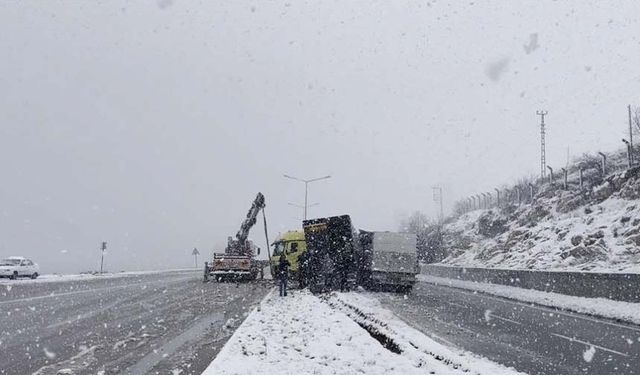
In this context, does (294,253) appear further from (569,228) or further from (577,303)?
(569,228)

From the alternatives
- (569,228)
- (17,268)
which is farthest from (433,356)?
(17,268)

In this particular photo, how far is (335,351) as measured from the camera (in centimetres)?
961

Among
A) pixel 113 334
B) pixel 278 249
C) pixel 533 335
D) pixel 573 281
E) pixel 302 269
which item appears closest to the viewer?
pixel 113 334

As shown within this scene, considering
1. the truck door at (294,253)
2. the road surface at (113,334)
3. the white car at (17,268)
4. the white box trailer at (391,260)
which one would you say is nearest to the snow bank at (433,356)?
the road surface at (113,334)

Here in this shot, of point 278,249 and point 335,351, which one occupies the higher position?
point 278,249

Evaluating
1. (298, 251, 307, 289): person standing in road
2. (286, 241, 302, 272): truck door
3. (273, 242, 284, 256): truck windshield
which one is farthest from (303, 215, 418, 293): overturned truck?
(273, 242, 284, 256): truck windshield

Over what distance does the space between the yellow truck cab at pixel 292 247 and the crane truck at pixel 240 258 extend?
227 cm

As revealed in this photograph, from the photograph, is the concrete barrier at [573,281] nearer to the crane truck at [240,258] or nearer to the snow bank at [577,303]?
the snow bank at [577,303]

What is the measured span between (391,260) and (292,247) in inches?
262

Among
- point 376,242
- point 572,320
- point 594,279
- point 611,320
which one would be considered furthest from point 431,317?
point 376,242

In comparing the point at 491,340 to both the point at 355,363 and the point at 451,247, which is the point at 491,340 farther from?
the point at 451,247

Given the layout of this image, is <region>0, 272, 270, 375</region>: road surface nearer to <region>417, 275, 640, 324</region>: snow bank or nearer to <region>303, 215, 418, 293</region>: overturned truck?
<region>303, 215, 418, 293</region>: overturned truck

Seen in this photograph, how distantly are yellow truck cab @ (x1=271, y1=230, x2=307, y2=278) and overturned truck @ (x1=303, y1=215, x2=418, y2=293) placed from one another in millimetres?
3272

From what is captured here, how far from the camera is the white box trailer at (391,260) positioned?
28.2 meters
